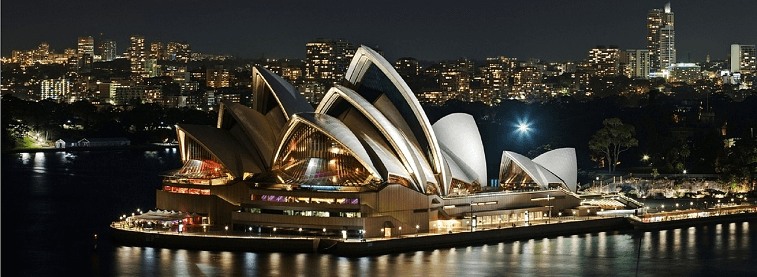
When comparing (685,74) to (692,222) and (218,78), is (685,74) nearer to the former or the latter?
(218,78)

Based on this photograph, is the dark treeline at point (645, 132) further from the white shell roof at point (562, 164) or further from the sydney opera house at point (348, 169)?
the sydney opera house at point (348, 169)

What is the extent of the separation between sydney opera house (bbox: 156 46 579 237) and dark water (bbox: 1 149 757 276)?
1.81 meters

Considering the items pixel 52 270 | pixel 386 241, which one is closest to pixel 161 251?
pixel 52 270

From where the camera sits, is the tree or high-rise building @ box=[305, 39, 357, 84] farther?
high-rise building @ box=[305, 39, 357, 84]

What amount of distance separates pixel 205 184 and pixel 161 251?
13.9ft

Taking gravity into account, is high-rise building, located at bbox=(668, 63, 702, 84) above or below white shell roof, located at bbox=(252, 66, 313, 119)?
above

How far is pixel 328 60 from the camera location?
142500mm

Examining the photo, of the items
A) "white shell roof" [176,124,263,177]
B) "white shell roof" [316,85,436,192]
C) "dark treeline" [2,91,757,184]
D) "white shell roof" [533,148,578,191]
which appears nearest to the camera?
"white shell roof" [316,85,436,192]

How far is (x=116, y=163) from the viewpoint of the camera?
71875 millimetres

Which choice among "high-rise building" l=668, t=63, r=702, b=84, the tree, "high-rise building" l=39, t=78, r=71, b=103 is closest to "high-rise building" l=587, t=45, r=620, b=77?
"high-rise building" l=668, t=63, r=702, b=84

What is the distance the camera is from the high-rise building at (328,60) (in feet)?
456

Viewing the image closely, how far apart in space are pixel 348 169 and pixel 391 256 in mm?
3313

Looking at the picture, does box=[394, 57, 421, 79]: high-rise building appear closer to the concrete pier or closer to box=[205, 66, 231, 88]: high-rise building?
box=[205, 66, 231, 88]: high-rise building

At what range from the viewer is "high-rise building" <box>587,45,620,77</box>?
17150cm
